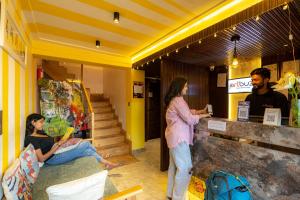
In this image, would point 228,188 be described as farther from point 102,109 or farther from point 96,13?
point 102,109

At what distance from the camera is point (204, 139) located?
210 cm

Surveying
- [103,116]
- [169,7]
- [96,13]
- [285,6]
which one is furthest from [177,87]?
[103,116]

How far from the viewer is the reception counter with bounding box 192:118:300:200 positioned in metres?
1.37

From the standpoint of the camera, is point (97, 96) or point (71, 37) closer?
point (71, 37)

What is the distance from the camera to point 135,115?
435 centimetres

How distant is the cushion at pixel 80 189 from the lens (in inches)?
37.2

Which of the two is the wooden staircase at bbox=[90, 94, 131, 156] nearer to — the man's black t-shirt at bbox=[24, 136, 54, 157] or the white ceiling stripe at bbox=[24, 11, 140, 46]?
the man's black t-shirt at bbox=[24, 136, 54, 157]

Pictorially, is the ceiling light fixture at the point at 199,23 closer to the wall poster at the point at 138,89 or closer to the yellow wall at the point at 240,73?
the wall poster at the point at 138,89

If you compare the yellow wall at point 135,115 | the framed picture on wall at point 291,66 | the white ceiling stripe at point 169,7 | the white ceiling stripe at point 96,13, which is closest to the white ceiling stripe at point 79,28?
the white ceiling stripe at point 96,13

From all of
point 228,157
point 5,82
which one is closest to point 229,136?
point 228,157

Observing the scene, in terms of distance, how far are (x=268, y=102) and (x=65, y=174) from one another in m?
2.54

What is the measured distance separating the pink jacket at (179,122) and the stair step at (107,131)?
2.74 m

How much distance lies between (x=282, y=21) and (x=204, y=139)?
59.8 inches

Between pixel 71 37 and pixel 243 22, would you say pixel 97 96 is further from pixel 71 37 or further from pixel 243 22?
pixel 243 22
